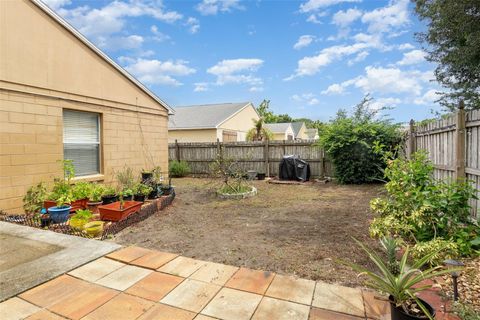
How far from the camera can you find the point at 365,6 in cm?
767

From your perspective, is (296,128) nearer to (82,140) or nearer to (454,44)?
(454,44)

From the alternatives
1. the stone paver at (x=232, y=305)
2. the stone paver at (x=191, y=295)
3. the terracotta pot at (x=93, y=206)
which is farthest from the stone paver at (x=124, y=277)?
the terracotta pot at (x=93, y=206)

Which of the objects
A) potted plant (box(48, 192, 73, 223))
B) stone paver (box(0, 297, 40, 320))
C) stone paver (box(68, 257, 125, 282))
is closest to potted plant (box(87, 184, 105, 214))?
potted plant (box(48, 192, 73, 223))

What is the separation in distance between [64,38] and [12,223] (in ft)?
13.4

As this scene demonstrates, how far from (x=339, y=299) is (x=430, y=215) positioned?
74.6 inches

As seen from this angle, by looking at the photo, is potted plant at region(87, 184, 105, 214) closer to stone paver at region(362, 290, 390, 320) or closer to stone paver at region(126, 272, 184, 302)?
stone paver at region(126, 272, 184, 302)

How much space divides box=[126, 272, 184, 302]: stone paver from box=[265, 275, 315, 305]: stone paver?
883 millimetres

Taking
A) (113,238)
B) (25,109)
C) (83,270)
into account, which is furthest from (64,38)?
(83,270)

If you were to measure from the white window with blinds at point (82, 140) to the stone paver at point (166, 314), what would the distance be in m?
5.32

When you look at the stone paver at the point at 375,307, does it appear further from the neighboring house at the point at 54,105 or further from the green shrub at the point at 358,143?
A: the green shrub at the point at 358,143

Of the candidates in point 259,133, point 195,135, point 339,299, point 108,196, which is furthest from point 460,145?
point 195,135

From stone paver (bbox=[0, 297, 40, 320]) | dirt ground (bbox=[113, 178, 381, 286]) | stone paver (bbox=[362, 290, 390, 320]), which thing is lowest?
dirt ground (bbox=[113, 178, 381, 286])

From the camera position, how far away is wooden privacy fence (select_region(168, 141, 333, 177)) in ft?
36.5

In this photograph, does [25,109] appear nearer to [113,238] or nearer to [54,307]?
[113,238]
